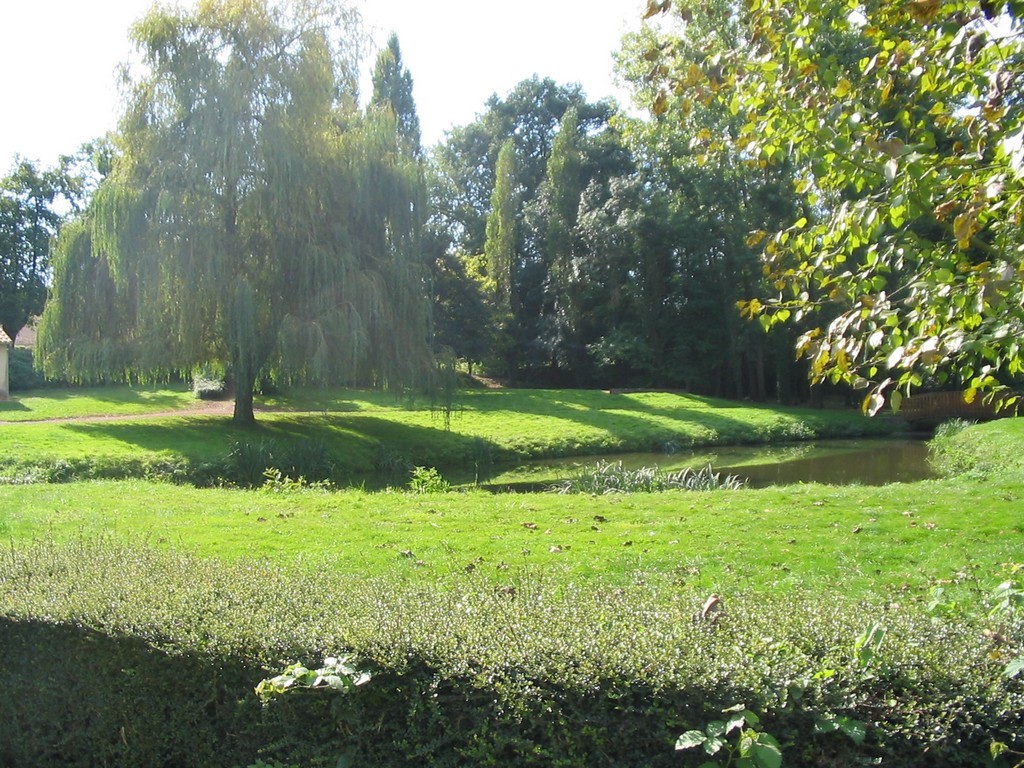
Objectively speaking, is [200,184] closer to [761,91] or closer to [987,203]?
[761,91]

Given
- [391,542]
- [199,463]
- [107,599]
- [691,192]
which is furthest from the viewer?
[691,192]

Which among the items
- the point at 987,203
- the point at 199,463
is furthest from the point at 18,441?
the point at 987,203

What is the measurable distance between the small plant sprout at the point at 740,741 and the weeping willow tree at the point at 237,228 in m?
19.5

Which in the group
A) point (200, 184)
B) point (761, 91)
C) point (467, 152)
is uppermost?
point (467, 152)

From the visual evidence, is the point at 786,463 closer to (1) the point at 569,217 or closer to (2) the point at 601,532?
(2) the point at 601,532

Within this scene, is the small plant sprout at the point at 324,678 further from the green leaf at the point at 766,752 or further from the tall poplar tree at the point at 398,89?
the tall poplar tree at the point at 398,89

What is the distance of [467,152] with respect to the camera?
5444 centimetres

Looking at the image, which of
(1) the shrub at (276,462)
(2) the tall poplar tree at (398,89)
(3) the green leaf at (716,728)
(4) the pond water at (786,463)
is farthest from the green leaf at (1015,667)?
(2) the tall poplar tree at (398,89)

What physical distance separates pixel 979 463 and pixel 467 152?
39789 millimetres

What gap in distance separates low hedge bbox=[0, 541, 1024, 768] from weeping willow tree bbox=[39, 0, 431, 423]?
17680 mm

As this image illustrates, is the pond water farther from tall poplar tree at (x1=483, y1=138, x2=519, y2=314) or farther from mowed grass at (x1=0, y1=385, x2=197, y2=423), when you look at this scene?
tall poplar tree at (x1=483, y1=138, x2=519, y2=314)

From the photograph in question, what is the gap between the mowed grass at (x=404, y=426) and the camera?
21850 mm

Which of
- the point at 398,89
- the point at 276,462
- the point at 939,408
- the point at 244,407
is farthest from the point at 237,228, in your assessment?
the point at 939,408

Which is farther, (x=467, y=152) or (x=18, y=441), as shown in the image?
(x=467, y=152)
